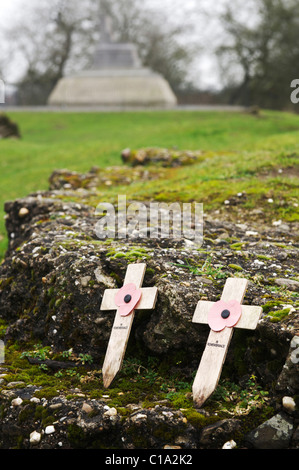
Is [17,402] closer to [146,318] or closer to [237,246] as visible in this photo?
[146,318]

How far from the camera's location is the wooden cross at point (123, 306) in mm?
4773

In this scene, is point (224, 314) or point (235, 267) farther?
point (235, 267)

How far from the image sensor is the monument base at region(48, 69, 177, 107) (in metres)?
39.8

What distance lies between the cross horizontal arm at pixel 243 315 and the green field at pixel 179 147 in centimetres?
373

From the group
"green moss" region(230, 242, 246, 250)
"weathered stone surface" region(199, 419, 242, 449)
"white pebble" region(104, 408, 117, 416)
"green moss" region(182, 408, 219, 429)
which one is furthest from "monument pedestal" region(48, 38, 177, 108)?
"weathered stone surface" region(199, 419, 242, 449)

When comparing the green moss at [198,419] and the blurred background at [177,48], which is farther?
the blurred background at [177,48]

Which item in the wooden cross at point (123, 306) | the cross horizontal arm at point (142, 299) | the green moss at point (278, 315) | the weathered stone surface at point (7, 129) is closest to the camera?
the green moss at point (278, 315)

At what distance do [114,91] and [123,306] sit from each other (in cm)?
3712

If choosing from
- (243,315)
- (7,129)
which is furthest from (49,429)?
(7,129)

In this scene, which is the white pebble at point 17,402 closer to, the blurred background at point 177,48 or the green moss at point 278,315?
the green moss at point 278,315

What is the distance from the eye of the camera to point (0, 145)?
23359mm

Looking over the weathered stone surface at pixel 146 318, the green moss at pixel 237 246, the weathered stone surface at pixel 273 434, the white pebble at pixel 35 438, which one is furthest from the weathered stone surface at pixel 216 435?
the green moss at pixel 237 246

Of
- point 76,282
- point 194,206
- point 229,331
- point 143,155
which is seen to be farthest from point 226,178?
point 229,331

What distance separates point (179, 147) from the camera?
758 inches
